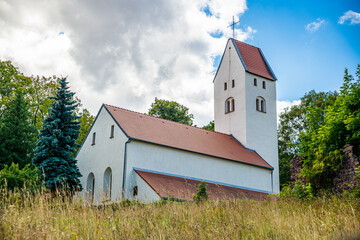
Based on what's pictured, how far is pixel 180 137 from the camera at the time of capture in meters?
27.1

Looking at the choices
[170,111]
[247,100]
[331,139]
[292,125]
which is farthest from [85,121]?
[331,139]

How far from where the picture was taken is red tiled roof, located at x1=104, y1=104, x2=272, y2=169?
82.3 feet

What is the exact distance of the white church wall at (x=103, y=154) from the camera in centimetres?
2366

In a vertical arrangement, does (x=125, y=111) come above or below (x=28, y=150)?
above

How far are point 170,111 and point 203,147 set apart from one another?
18421 millimetres

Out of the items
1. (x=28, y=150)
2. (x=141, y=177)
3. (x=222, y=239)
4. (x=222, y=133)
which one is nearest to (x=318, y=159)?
(x=222, y=239)

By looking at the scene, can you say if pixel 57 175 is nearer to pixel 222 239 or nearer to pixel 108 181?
pixel 108 181

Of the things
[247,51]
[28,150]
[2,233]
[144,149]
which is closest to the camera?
[2,233]

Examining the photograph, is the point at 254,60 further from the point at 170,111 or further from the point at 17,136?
the point at 17,136

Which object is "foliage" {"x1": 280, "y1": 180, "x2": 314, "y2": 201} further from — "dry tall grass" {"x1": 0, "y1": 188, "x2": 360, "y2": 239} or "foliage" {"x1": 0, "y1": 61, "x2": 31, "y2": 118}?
"foliage" {"x1": 0, "y1": 61, "x2": 31, "y2": 118}

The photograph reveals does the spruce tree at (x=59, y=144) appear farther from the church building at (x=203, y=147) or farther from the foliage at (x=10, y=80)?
the foliage at (x=10, y=80)

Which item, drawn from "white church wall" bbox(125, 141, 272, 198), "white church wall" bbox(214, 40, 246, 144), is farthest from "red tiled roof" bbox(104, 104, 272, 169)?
"white church wall" bbox(214, 40, 246, 144)

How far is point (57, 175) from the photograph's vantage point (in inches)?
864

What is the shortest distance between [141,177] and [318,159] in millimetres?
11546
